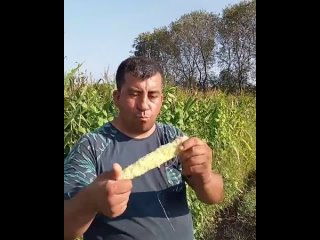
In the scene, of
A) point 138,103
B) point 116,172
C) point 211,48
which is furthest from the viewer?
point 211,48

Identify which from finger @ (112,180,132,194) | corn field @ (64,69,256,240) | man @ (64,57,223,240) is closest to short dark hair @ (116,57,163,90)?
man @ (64,57,223,240)

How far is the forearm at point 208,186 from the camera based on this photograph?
89 centimetres

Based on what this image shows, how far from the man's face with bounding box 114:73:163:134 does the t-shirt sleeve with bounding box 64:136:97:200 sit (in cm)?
9

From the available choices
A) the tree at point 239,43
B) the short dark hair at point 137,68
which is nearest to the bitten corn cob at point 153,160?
the short dark hair at point 137,68

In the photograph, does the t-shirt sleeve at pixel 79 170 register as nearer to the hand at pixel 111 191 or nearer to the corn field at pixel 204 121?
the hand at pixel 111 191

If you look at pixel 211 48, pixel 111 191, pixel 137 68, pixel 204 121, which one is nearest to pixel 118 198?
pixel 111 191

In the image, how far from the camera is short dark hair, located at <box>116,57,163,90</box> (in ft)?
2.88

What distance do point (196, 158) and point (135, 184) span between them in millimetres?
125

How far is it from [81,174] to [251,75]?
61 cm

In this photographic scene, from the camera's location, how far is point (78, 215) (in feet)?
2.69

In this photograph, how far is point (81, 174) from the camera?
0.84 m

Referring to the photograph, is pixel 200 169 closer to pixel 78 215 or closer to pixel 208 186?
pixel 208 186

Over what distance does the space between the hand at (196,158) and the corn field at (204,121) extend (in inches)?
10.6
